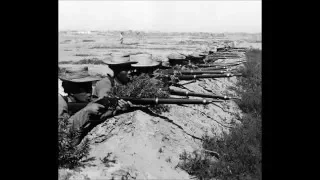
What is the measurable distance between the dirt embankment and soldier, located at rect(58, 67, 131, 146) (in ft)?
0.62

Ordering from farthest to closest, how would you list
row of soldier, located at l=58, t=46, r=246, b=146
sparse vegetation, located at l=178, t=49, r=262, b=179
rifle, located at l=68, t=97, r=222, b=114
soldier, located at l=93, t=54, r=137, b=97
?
soldier, located at l=93, t=54, r=137, b=97
rifle, located at l=68, t=97, r=222, b=114
row of soldier, located at l=58, t=46, r=246, b=146
sparse vegetation, located at l=178, t=49, r=262, b=179

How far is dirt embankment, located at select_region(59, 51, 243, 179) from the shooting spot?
4.12m

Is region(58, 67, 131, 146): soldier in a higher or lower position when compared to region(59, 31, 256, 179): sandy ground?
higher

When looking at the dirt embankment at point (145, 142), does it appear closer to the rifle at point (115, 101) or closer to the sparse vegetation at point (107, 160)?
the sparse vegetation at point (107, 160)

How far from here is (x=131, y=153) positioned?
187 inches

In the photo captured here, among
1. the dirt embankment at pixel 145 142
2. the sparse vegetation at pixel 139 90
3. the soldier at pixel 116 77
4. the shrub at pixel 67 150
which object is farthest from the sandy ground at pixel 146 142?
the soldier at pixel 116 77

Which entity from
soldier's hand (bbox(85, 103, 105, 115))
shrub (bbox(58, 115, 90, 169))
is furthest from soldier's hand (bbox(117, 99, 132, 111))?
shrub (bbox(58, 115, 90, 169))

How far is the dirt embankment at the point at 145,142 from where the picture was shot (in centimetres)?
412

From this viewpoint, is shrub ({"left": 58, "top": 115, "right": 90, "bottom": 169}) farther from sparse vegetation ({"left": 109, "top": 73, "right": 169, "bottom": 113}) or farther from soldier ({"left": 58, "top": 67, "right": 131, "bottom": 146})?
sparse vegetation ({"left": 109, "top": 73, "right": 169, "bottom": 113})
